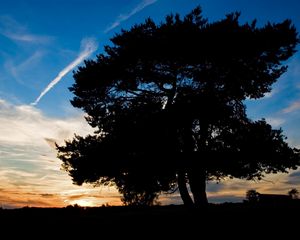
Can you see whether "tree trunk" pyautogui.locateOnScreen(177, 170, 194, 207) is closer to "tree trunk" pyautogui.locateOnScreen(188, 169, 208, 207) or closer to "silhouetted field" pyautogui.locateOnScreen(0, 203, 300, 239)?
"tree trunk" pyautogui.locateOnScreen(188, 169, 208, 207)

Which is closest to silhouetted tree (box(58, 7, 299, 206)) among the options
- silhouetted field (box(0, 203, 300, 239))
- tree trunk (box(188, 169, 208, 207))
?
tree trunk (box(188, 169, 208, 207))

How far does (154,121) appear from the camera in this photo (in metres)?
20.5

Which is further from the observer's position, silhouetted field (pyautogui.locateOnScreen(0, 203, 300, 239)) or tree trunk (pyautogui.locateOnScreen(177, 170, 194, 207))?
tree trunk (pyautogui.locateOnScreen(177, 170, 194, 207))

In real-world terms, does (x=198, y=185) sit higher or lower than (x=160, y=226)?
higher

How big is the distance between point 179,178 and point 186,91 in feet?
18.4

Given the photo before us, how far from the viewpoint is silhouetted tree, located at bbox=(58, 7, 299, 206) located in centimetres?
2034

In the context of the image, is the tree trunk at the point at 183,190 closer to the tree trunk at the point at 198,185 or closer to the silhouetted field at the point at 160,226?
the tree trunk at the point at 198,185

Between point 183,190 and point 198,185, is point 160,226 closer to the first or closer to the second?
point 198,185

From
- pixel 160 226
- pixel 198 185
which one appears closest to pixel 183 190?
pixel 198 185

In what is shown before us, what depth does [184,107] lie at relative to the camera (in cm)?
2031

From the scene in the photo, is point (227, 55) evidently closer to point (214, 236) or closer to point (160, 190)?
point (160, 190)

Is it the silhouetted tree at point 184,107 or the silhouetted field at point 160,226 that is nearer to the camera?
the silhouetted field at point 160,226

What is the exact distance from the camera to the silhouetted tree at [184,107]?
20.3 meters

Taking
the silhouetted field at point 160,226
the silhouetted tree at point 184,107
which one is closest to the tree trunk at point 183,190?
the silhouetted tree at point 184,107
